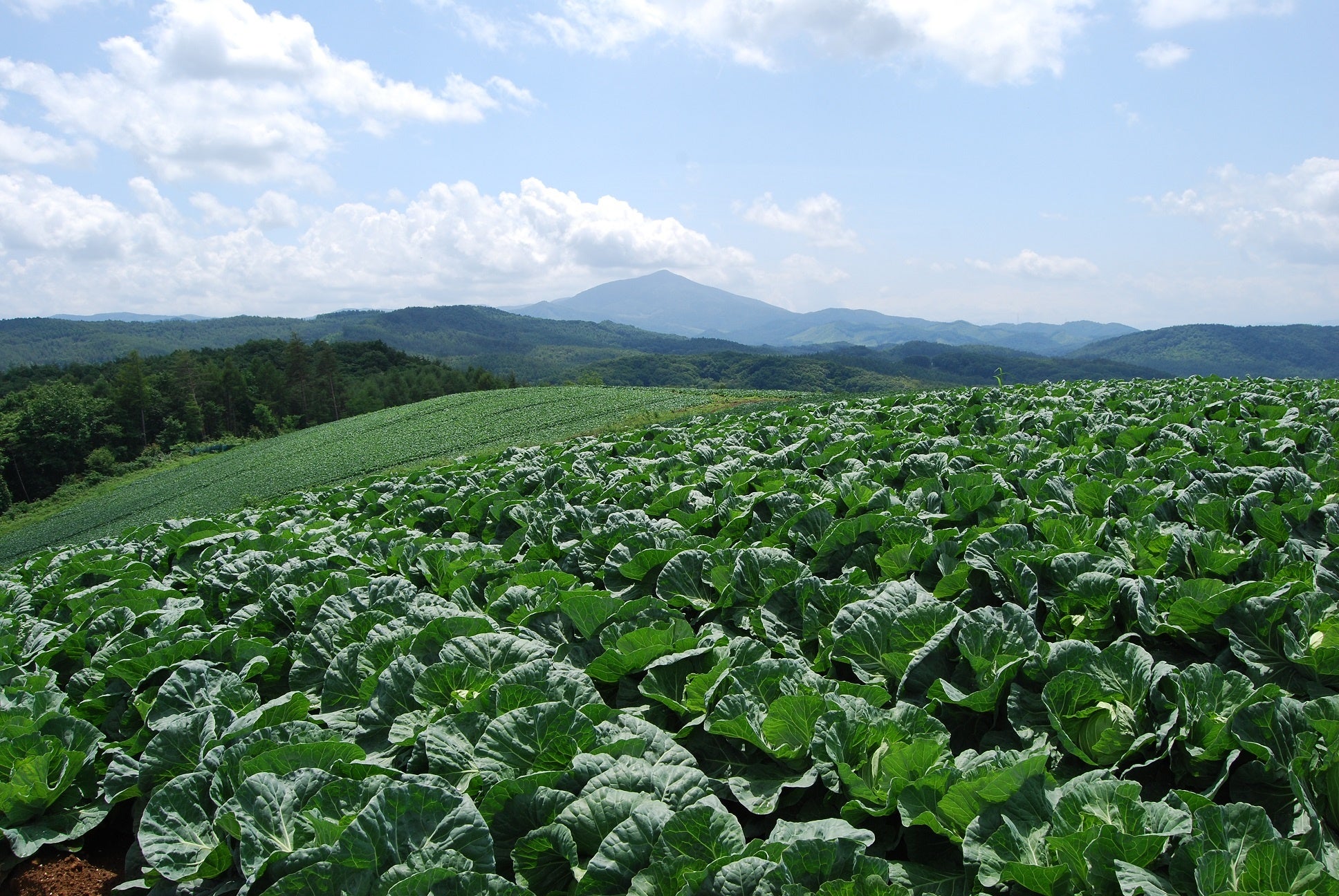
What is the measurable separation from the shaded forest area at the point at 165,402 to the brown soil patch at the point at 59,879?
80.9 meters

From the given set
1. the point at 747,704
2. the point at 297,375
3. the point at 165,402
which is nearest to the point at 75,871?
the point at 747,704

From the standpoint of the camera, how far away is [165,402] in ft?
256

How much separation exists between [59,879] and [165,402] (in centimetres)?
9237

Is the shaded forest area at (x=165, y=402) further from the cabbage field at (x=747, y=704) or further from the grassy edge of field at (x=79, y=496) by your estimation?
the cabbage field at (x=747, y=704)

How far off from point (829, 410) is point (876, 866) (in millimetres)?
14789

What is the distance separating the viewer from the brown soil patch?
3439 millimetres

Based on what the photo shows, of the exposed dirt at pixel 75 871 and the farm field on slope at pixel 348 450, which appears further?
the farm field on slope at pixel 348 450

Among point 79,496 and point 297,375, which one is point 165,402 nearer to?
point 297,375

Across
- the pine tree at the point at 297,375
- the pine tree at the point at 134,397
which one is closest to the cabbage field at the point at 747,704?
the pine tree at the point at 134,397

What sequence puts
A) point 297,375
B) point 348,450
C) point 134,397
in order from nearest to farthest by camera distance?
point 348,450
point 134,397
point 297,375

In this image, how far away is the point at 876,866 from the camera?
2246 millimetres

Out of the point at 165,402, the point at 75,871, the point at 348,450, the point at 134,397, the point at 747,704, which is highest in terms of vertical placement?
the point at 747,704

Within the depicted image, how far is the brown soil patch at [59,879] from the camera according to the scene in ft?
11.3

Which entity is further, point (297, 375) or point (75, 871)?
point (297, 375)
